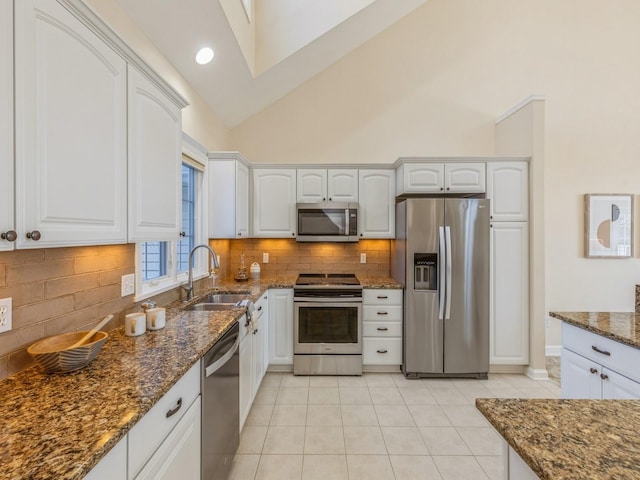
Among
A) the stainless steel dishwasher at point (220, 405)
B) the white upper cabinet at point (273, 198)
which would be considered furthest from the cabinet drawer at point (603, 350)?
the white upper cabinet at point (273, 198)

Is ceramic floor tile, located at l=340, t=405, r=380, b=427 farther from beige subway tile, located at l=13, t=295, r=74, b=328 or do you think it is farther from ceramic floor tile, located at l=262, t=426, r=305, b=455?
beige subway tile, located at l=13, t=295, r=74, b=328

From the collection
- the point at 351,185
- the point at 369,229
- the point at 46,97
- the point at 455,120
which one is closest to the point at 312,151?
the point at 351,185

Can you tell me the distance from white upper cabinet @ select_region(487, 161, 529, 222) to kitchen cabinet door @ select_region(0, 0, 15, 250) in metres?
3.45

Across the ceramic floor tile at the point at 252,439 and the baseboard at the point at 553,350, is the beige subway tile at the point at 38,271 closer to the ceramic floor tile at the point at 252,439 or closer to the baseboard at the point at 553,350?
the ceramic floor tile at the point at 252,439

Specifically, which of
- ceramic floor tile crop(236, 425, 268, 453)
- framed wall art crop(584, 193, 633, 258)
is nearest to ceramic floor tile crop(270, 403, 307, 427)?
ceramic floor tile crop(236, 425, 268, 453)

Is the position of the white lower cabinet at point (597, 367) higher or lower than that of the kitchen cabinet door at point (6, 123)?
lower

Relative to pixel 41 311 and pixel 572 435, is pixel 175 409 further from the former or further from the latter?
pixel 572 435

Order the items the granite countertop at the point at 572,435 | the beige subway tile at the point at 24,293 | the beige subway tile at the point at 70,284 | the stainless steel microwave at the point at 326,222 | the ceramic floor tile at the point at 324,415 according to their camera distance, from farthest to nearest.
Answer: the stainless steel microwave at the point at 326,222 < the ceramic floor tile at the point at 324,415 < the beige subway tile at the point at 70,284 < the beige subway tile at the point at 24,293 < the granite countertop at the point at 572,435

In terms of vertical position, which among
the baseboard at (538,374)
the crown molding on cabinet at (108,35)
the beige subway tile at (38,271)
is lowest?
the baseboard at (538,374)

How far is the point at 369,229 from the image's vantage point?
3473mm

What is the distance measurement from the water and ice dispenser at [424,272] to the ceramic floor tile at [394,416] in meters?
1.10

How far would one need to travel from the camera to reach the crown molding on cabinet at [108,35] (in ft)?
3.24

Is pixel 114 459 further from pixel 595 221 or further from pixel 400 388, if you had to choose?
pixel 595 221

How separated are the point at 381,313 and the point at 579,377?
164 centimetres
